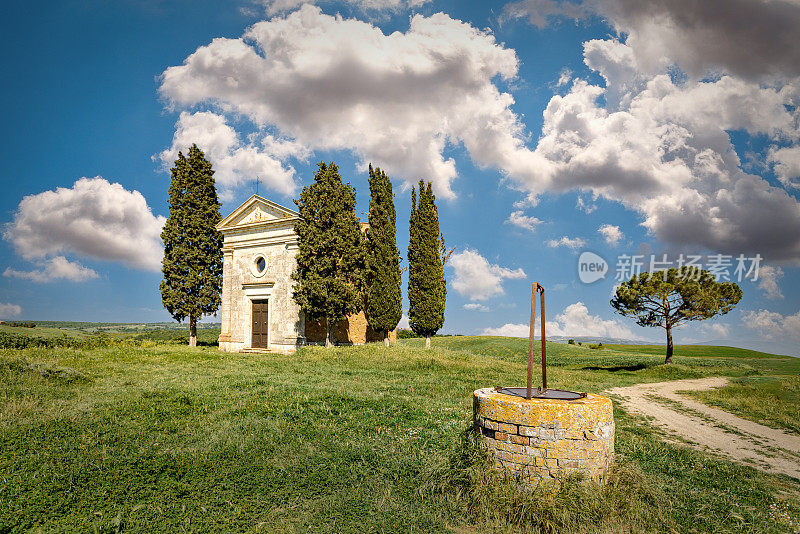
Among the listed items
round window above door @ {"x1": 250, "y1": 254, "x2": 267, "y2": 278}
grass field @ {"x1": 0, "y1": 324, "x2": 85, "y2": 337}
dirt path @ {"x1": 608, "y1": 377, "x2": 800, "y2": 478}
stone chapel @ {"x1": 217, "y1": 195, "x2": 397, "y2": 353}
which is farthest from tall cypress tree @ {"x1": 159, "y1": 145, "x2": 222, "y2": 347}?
dirt path @ {"x1": 608, "y1": 377, "x2": 800, "y2": 478}

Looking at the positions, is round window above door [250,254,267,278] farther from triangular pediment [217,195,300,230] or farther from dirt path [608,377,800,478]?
dirt path [608,377,800,478]

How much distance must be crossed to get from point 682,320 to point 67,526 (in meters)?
32.4

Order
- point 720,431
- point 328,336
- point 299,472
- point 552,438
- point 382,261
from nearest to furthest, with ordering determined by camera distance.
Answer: point 552,438
point 299,472
point 720,431
point 328,336
point 382,261

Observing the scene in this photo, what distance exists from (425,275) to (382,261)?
138 inches

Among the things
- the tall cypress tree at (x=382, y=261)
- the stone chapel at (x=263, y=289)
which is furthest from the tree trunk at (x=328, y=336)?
the tall cypress tree at (x=382, y=261)

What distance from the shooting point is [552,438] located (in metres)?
5.74

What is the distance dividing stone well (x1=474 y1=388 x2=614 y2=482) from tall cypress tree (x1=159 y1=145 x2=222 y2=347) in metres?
28.1

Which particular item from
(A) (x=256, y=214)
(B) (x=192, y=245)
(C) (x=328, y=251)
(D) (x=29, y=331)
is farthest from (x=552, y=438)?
(B) (x=192, y=245)

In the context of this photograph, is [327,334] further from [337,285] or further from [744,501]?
[744,501]

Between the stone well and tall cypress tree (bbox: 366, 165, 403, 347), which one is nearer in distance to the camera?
the stone well

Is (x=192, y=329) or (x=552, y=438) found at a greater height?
(x=552, y=438)

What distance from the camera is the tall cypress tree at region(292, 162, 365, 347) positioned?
2430 centimetres

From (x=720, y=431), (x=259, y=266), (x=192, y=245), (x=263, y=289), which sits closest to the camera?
(x=720, y=431)

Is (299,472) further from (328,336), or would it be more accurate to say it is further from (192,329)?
(192,329)
